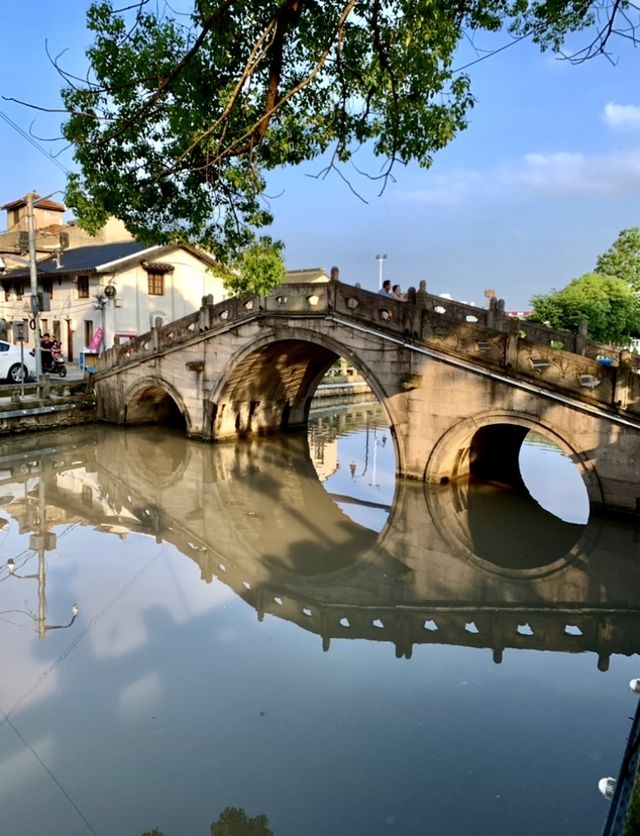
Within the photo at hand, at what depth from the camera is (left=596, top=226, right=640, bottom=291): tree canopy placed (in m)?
38.3

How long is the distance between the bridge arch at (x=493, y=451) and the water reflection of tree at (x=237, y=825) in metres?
7.59

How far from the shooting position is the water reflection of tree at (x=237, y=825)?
3840 millimetres

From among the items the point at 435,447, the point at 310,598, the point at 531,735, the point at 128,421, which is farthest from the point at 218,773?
the point at 128,421

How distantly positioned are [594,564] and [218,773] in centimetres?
637

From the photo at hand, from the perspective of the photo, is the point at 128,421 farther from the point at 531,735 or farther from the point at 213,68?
the point at 531,735

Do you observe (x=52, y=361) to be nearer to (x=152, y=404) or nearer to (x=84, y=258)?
(x=152, y=404)

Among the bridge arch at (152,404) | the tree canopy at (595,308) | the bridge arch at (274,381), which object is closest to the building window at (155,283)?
the bridge arch at (152,404)

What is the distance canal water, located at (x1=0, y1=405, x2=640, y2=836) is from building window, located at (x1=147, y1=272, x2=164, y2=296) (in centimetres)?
1484

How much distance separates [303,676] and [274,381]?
12038 mm

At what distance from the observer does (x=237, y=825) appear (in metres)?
3.91

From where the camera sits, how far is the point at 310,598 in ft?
24.5

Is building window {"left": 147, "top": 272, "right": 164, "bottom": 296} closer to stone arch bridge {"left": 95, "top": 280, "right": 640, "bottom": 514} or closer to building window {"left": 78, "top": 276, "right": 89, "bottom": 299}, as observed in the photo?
building window {"left": 78, "top": 276, "right": 89, "bottom": 299}

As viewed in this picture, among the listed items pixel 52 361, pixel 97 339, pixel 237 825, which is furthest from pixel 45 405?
pixel 237 825

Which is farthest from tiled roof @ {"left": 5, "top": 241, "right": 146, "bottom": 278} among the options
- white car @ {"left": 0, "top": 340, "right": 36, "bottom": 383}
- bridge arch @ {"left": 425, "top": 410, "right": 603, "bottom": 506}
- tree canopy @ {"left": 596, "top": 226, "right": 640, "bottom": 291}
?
tree canopy @ {"left": 596, "top": 226, "right": 640, "bottom": 291}
